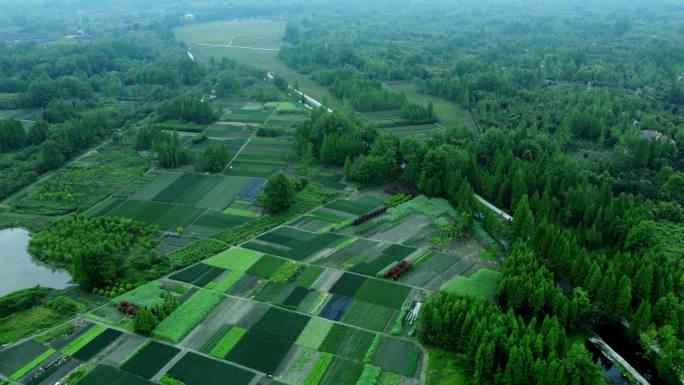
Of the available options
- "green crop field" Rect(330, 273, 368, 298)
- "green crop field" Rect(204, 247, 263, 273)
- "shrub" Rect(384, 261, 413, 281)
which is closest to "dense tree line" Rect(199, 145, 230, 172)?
"green crop field" Rect(204, 247, 263, 273)

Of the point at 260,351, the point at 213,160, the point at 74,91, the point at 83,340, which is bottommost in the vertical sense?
the point at 83,340

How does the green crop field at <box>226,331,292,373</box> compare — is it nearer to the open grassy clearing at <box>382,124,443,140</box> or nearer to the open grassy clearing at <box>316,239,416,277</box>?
the open grassy clearing at <box>316,239,416,277</box>

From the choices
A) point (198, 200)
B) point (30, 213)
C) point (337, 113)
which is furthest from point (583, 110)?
point (30, 213)

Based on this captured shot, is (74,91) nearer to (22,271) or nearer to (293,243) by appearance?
(22,271)

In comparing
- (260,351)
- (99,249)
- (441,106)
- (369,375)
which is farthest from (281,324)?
A: (441,106)

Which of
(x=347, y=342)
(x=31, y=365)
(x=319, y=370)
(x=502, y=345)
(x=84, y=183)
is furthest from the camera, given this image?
(x=84, y=183)
